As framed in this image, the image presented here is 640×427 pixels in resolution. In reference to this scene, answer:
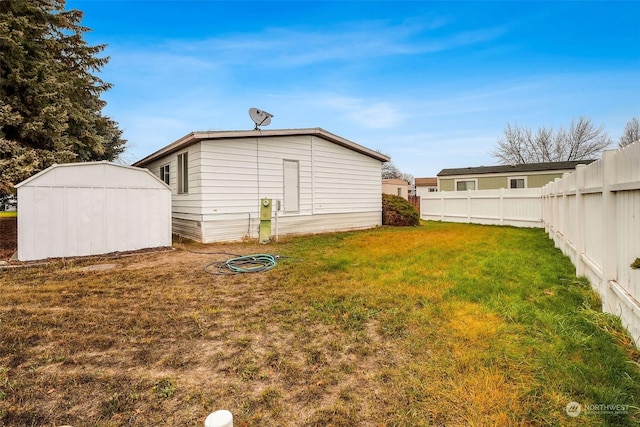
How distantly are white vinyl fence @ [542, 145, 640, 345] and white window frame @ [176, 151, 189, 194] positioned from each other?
381 inches

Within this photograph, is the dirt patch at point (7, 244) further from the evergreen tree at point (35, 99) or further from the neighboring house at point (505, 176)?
the neighboring house at point (505, 176)

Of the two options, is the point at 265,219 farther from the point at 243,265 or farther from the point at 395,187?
the point at 395,187

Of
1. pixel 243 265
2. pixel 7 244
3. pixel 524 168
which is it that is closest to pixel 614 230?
pixel 243 265

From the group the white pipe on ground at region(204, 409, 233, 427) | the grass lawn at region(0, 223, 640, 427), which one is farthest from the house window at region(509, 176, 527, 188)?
the white pipe on ground at region(204, 409, 233, 427)

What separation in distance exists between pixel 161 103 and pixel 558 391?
62.7ft

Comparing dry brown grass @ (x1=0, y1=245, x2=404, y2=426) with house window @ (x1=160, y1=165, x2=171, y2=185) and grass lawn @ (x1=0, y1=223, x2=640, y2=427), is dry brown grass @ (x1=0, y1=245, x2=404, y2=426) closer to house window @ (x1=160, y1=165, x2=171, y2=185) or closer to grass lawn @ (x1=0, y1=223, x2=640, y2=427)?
grass lawn @ (x1=0, y1=223, x2=640, y2=427)

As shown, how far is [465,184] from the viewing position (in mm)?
21922

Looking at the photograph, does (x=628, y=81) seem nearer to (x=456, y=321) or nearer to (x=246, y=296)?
(x=456, y=321)

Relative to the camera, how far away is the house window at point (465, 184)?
849 inches

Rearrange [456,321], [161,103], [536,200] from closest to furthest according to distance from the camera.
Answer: [456,321], [536,200], [161,103]

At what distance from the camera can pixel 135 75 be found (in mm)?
14117

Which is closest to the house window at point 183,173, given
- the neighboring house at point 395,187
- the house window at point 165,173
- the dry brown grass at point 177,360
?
the house window at point 165,173

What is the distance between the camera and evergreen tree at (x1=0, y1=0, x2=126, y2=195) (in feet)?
29.8

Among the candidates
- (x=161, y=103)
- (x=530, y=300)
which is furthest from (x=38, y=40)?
(x=530, y=300)
